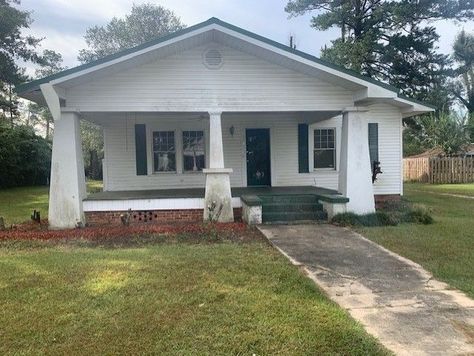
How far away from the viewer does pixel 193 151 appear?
13070 millimetres

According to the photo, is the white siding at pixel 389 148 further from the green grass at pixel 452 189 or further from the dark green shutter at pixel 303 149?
the green grass at pixel 452 189

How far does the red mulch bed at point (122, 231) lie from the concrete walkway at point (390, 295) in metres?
1.65

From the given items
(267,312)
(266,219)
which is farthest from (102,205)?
(267,312)

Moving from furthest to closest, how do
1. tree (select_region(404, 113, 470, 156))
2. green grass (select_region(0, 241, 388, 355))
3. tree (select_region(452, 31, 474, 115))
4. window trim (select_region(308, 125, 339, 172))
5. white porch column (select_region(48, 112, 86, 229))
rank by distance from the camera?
tree (select_region(452, 31, 474, 115)), tree (select_region(404, 113, 470, 156)), window trim (select_region(308, 125, 339, 172)), white porch column (select_region(48, 112, 86, 229)), green grass (select_region(0, 241, 388, 355))

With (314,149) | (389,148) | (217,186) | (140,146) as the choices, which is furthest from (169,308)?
(389,148)

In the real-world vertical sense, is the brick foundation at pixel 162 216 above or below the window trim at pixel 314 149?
below

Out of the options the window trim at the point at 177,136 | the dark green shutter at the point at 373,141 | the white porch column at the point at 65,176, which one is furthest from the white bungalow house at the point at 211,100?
the dark green shutter at the point at 373,141

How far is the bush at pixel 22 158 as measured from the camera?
23330 mm

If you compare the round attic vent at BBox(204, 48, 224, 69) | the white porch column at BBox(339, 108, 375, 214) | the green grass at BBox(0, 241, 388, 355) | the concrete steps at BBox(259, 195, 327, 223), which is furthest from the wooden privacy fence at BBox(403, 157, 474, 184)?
the green grass at BBox(0, 241, 388, 355)

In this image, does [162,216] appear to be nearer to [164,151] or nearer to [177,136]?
[164,151]

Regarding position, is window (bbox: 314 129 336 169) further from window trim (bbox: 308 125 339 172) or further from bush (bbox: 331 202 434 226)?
bush (bbox: 331 202 434 226)

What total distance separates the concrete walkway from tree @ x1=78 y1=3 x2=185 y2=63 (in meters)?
29.2

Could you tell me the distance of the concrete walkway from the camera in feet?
11.5

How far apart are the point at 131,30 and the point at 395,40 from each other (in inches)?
791
